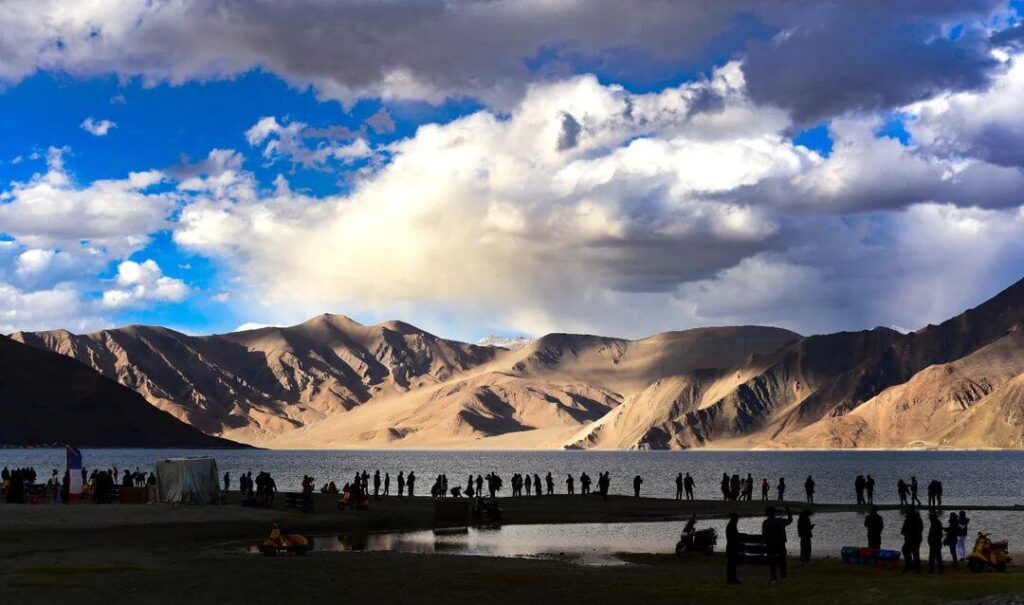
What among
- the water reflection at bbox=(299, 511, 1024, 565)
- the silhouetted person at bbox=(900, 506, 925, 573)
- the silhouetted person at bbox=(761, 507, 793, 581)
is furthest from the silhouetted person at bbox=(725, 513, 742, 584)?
the water reflection at bbox=(299, 511, 1024, 565)

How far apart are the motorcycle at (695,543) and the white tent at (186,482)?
27804 mm

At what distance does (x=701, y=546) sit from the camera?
4031cm

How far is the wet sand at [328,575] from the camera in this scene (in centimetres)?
2655

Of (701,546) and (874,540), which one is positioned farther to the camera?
(701,546)

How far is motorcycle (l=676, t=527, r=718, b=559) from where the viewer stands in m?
39.9

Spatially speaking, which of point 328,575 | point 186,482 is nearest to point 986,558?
point 328,575

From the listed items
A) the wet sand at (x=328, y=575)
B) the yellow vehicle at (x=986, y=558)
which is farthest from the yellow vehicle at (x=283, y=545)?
the yellow vehicle at (x=986, y=558)

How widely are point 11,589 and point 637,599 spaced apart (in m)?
14.5

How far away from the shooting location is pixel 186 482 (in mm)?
57594

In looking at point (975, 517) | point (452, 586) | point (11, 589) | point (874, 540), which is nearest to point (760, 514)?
point (975, 517)

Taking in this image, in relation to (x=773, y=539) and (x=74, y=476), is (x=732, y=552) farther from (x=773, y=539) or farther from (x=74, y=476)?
(x=74, y=476)

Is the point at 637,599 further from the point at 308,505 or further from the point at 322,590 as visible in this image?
the point at 308,505

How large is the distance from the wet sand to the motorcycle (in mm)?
500

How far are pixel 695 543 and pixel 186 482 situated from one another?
1122 inches
